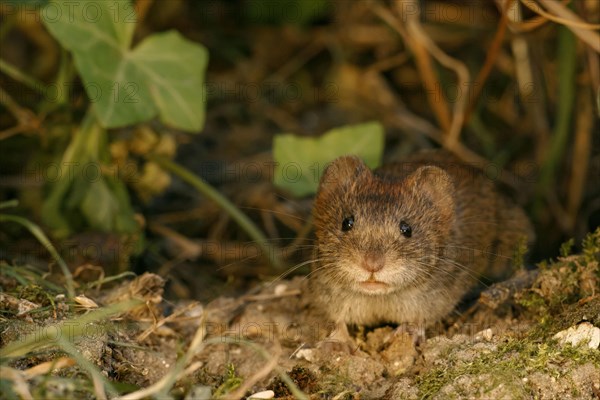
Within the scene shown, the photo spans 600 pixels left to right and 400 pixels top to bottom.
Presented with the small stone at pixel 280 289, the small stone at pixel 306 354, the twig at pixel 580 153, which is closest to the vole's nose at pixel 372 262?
the small stone at pixel 306 354

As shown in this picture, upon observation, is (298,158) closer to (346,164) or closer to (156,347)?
(346,164)

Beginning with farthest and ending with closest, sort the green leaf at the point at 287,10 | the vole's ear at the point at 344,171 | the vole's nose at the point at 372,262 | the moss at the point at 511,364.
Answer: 1. the green leaf at the point at 287,10
2. the vole's ear at the point at 344,171
3. the vole's nose at the point at 372,262
4. the moss at the point at 511,364

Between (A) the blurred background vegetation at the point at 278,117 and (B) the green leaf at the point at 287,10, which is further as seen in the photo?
(B) the green leaf at the point at 287,10

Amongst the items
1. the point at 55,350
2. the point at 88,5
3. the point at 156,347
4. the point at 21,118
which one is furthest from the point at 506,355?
the point at 21,118

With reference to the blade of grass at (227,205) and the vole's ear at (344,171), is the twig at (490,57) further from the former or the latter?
the blade of grass at (227,205)

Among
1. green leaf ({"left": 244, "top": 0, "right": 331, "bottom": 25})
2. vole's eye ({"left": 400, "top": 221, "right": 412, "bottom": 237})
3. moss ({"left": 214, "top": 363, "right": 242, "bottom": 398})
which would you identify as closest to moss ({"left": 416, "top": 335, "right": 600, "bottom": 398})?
vole's eye ({"left": 400, "top": 221, "right": 412, "bottom": 237})
